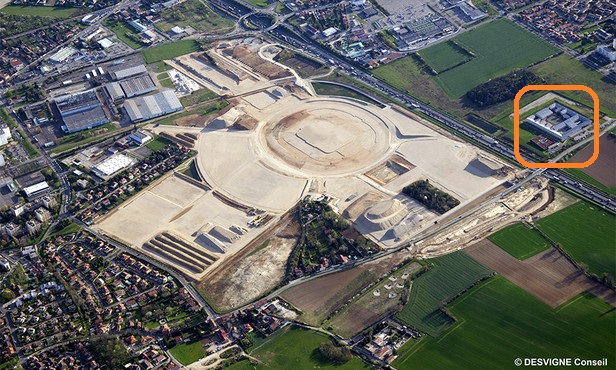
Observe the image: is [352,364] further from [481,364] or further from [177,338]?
[177,338]

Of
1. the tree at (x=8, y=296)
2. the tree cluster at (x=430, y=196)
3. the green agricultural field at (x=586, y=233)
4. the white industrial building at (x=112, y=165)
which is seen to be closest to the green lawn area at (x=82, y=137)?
the white industrial building at (x=112, y=165)

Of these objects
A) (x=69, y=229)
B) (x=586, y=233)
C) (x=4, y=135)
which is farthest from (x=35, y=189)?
(x=586, y=233)

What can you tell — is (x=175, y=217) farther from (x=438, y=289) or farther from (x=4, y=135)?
(x=438, y=289)

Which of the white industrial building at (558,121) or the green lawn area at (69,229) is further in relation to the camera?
the white industrial building at (558,121)

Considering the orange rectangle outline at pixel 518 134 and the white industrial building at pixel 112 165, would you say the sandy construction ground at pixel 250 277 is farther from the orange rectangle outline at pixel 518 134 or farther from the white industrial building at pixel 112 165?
the orange rectangle outline at pixel 518 134

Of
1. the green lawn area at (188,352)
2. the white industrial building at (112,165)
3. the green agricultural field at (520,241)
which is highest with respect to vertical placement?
the green agricultural field at (520,241)

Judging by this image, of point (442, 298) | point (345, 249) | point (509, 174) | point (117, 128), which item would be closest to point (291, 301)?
point (345, 249)
